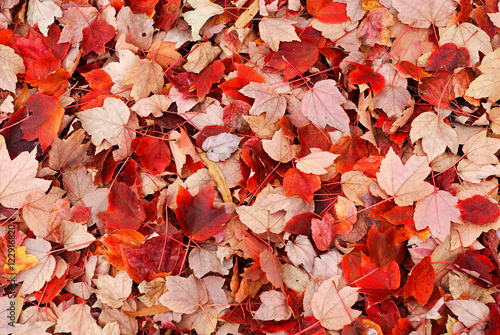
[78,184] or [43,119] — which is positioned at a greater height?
[43,119]

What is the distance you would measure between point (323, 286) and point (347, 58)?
2.25ft

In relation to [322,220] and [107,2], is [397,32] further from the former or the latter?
[107,2]

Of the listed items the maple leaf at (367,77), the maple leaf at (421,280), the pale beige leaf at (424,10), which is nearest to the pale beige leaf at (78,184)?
the maple leaf at (367,77)

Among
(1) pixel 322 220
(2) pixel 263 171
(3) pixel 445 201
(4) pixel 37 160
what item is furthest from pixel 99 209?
(3) pixel 445 201

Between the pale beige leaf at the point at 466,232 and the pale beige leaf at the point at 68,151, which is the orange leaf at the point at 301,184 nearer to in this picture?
the pale beige leaf at the point at 466,232

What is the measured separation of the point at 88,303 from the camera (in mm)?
1067

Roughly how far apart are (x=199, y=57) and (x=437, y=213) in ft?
2.82

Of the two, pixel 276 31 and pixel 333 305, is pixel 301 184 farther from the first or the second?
pixel 276 31

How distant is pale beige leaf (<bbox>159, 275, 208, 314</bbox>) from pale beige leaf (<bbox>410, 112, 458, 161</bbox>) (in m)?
0.77

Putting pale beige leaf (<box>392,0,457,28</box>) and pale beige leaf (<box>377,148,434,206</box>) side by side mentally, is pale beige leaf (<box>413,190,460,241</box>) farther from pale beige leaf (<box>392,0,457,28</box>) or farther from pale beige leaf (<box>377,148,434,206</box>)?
pale beige leaf (<box>392,0,457,28</box>)

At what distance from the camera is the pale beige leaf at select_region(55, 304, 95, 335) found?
3.38 ft

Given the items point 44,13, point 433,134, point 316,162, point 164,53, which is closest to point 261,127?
point 316,162

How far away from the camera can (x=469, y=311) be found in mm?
975

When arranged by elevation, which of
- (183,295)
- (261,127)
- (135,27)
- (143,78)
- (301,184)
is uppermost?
(135,27)
